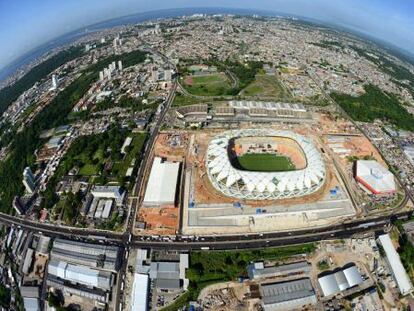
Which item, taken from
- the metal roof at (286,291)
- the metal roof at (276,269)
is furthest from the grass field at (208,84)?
the metal roof at (286,291)

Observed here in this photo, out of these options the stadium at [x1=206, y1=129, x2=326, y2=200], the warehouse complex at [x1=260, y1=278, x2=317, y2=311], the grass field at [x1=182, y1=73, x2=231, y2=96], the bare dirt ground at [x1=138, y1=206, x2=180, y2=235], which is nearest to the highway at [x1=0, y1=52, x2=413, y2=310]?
the bare dirt ground at [x1=138, y1=206, x2=180, y2=235]

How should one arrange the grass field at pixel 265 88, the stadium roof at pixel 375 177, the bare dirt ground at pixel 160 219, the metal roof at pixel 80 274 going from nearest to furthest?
the metal roof at pixel 80 274 → the bare dirt ground at pixel 160 219 → the stadium roof at pixel 375 177 → the grass field at pixel 265 88

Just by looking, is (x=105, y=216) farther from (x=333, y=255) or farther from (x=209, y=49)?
(x=209, y=49)

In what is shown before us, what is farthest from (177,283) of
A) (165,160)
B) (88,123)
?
(88,123)

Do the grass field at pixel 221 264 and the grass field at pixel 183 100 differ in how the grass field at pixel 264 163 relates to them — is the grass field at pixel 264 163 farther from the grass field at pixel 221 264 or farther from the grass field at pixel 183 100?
the grass field at pixel 183 100

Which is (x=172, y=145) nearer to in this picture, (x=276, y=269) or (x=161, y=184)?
(x=161, y=184)
